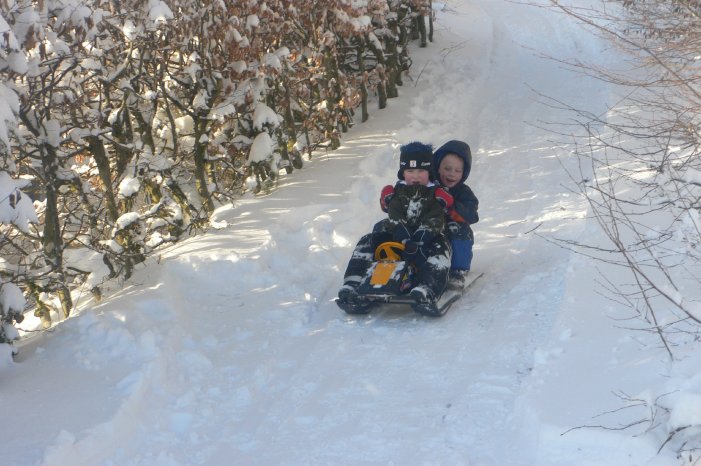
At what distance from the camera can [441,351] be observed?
19.3 ft

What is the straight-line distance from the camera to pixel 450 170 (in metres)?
7.68

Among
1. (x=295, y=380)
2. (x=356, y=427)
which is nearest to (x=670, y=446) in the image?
(x=356, y=427)

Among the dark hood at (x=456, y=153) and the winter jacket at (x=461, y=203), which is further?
the dark hood at (x=456, y=153)

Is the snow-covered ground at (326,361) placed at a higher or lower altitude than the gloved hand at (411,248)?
lower

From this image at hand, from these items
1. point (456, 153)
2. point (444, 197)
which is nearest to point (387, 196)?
point (444, 197)

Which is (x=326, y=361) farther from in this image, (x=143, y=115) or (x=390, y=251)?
(x=143, y=115)

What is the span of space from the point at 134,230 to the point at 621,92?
25.5 ft

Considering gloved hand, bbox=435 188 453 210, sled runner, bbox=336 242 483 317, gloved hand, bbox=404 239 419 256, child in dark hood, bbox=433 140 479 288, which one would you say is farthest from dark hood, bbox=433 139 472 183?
sled runner, bbox=336 242 483 317

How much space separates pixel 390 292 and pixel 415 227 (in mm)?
891

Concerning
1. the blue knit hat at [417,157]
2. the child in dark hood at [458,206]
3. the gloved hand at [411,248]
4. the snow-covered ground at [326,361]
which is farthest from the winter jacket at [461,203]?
the snow-covered ground at [326,361]

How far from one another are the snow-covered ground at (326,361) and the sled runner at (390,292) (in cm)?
12

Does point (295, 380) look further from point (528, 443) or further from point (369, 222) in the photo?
point (369, 222)

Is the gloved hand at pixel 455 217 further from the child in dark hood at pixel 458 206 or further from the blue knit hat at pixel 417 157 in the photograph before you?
the blue knit hat at pixel 417 157

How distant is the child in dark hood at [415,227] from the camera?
6.72 m
